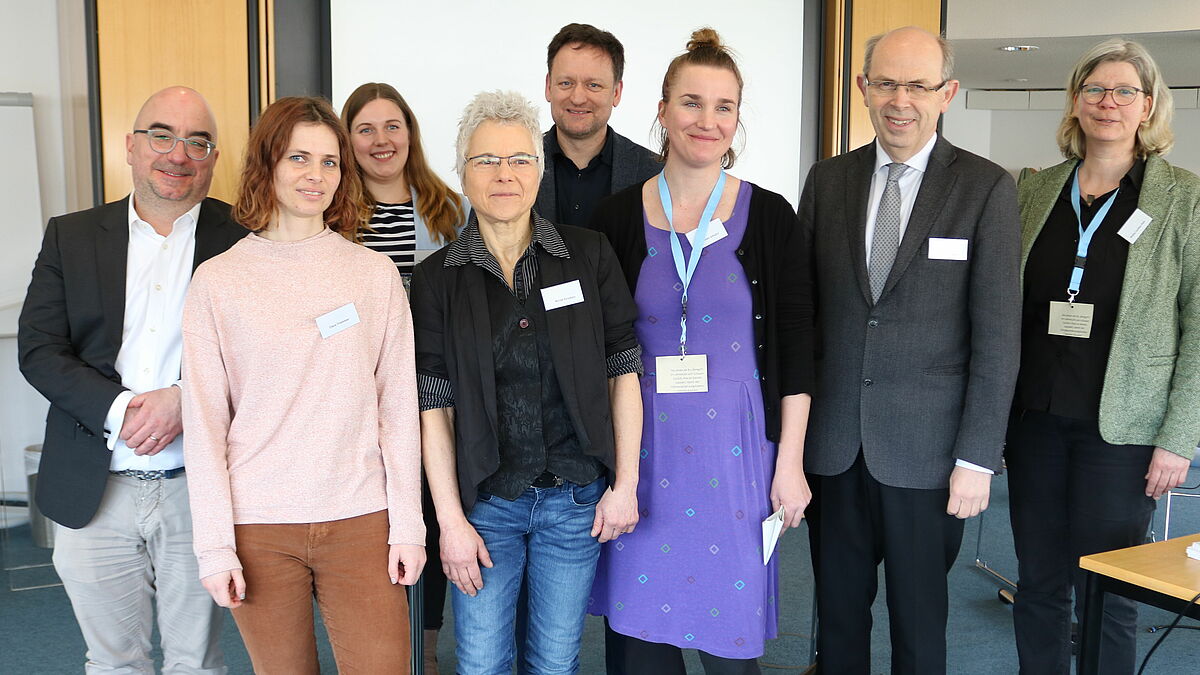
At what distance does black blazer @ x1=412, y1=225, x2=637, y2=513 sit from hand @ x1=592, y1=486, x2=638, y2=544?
67mm

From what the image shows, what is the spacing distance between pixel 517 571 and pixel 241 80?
2954 mm

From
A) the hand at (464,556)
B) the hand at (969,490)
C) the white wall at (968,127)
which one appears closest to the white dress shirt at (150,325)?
the hand at (464,556)

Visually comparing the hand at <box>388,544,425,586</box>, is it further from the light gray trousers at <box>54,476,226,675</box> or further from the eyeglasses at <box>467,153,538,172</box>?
the eyeglasses at <box>467,153,538,172</box>

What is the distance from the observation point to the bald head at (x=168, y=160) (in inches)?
90.3

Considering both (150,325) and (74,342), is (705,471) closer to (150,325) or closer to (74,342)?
(150,325)

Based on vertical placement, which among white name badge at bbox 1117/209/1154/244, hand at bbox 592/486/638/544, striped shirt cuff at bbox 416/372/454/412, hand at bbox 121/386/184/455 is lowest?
hand at bbox 592/486/638/544

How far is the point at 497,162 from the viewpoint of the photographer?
2.00m

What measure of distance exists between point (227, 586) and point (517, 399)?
68cm

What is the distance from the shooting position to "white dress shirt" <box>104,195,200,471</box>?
223cm

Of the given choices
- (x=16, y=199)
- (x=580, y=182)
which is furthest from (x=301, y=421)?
(x=16, y=199)

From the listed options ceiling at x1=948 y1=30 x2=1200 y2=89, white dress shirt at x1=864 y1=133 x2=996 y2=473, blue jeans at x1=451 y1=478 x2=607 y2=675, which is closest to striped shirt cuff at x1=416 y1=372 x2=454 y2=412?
blue jeans at x1=451 y1=478 x2=607 y2=675

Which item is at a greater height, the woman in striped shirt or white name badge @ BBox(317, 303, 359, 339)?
the woman in striped shirt

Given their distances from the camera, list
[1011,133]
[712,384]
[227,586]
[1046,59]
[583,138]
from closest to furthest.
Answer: [227,586] < [712,384] < [583,138] < [1046,59] < [1011,133]

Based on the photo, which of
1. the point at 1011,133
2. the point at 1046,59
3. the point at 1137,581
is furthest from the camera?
the point at 1011,133
